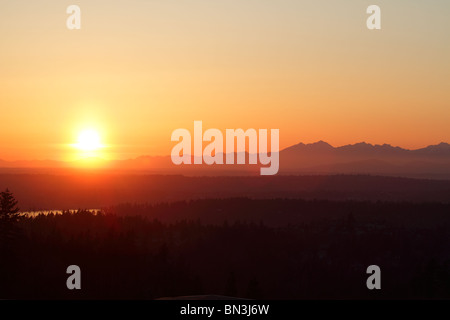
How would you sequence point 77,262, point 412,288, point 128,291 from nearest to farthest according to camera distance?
1. point 128,291
2. point 77,262
3. point 412,288

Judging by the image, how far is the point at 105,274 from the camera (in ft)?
388
